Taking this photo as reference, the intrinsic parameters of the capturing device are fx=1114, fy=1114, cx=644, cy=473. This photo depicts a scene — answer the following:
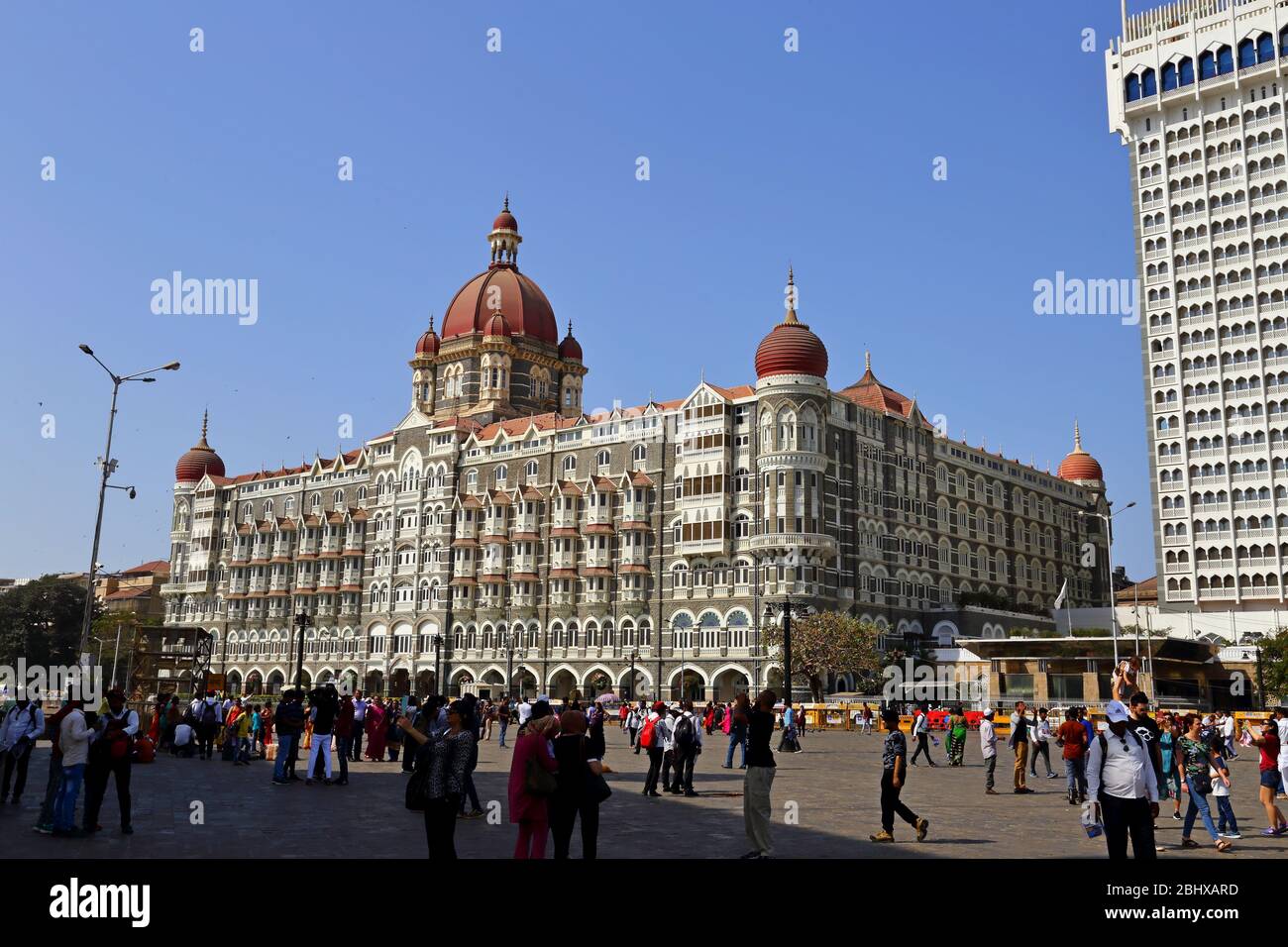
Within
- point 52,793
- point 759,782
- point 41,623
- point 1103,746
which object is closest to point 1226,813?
point 1103,746

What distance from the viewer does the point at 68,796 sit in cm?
1356

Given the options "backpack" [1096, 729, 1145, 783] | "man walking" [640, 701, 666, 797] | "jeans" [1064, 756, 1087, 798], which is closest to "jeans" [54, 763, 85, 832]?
"man walking" [640, 701, 666, 797]

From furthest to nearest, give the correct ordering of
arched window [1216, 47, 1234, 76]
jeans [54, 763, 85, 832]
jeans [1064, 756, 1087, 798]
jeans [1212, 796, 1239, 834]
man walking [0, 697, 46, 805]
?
arched window [1216, 47, 1234, 76] → jeans [1064, 756, 1087, 798] → man walking [0, 697, 46, 805] → jeans [1212, 796, 1239, 834] → jeans [54, 763, 85, 832]

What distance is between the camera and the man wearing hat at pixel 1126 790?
10.7 m

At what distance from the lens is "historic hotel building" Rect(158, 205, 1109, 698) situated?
220ft

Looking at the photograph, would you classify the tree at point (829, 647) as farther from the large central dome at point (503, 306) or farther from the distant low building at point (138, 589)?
the distant low building at point (138, 589)

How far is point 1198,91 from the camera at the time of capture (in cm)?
8081

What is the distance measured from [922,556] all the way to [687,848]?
6498cm

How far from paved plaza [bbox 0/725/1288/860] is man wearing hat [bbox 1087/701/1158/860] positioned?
2370 millimetres

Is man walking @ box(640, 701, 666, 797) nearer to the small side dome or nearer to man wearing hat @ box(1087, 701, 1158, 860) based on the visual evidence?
man wearing hat @ box(1087, 701, 1158, 860)

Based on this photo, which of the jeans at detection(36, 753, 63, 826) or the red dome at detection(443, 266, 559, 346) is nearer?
the jeans at detection(36, 753, 63, 826)

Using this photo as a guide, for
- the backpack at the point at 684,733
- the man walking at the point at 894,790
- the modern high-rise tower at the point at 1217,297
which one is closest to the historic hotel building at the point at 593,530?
the modern high-rise tower at the point at 1217,297
